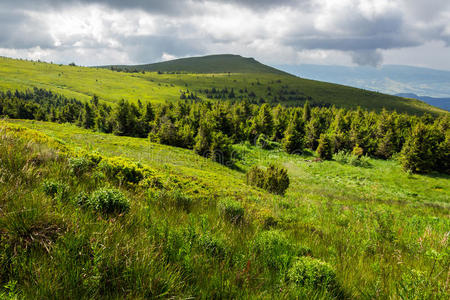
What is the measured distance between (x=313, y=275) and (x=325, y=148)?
188ft

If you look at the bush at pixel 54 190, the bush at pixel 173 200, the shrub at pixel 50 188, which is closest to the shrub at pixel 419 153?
the bush at pixel 173 200

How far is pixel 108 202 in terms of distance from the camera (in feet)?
10.2

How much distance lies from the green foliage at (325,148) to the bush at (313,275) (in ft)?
185

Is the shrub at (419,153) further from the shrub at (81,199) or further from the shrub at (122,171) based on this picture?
the shrub at (81,199)

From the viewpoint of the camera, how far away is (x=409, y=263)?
11.0ft

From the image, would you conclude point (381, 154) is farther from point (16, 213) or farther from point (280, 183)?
point (16, 213)

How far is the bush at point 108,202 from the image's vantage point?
3.01 meters

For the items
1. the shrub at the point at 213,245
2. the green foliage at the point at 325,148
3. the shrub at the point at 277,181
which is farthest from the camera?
the green foliage at the point at 325,148

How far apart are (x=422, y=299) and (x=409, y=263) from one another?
1.65m

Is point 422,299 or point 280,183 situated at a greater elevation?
point 422,299

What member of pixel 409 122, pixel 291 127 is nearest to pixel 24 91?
pixel 291 127

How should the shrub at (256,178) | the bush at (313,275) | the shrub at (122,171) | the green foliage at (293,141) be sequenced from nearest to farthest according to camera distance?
the bush at (313,275)
the shrub at (122,171)
the shrub at (256,178)
the green foliage at (293,141)

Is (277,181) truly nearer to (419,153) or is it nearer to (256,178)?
(256,178)

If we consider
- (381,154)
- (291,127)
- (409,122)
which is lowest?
(381,154)
